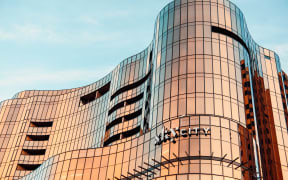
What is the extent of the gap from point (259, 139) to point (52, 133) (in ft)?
213

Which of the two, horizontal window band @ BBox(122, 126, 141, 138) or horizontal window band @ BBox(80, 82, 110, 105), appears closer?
horizontal window band @ BBox(122, 126, 141, 138)

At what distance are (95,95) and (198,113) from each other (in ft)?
193

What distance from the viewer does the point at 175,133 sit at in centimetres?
5088

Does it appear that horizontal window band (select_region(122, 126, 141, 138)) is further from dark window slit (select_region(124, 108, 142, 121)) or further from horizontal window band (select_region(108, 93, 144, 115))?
horizontal window band (select_region(108, 93, 144, 115))

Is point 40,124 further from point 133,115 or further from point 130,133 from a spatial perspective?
point 130,133

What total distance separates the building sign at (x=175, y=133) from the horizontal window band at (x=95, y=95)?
50682 millimetres

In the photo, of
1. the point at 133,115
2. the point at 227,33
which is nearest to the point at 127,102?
the point at 133,115

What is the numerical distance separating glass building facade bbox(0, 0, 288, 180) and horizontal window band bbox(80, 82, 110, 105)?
693 inches

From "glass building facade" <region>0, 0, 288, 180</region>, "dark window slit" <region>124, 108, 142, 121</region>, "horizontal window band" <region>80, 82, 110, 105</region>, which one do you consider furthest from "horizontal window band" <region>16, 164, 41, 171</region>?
"dark window slit" <region>124, 108, 142, 121</region>

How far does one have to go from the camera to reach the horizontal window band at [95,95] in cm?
10275

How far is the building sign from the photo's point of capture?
49750 mm

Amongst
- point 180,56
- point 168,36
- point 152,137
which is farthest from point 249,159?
point 168,36

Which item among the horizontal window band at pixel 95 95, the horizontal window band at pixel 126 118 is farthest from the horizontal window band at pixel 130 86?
the horizontal window band at pixel 95 95

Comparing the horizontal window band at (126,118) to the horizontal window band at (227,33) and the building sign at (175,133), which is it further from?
the building sign at (175,133)
